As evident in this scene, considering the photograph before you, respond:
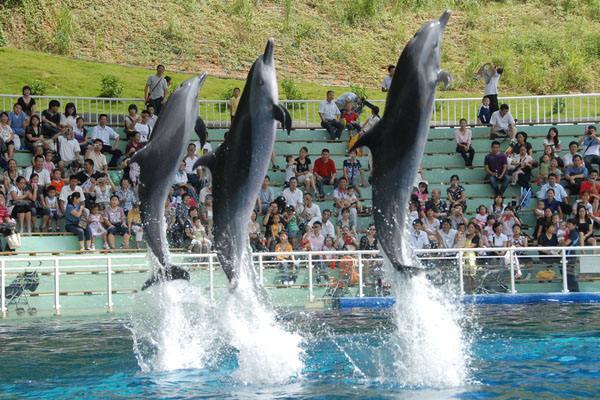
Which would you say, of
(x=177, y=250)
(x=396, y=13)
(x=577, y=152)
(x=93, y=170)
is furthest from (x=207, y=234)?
(x=396, y=13)

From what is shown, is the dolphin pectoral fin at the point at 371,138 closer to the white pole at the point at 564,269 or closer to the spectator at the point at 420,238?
the white pole at the point at 564,269

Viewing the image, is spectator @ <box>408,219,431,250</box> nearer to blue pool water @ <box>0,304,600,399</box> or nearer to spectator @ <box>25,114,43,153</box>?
blue pool water @ <box>0,304,600,399</box>

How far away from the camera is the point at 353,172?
25.2 m

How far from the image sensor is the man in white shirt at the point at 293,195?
23.6m

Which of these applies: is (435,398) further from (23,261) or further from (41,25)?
(41,25)

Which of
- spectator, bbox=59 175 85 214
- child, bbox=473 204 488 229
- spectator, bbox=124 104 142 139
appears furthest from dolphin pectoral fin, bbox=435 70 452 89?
spectator, bbox=124 104 142 139

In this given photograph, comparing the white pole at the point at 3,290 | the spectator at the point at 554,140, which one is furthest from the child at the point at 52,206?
the spectator at the point at 554,140

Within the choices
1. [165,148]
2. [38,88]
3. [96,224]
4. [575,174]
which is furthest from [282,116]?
[38,88]

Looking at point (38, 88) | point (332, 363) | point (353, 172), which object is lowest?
point (332, 363)

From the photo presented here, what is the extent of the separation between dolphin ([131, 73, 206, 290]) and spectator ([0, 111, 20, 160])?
11.8 meters

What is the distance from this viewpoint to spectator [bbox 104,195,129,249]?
21.5m

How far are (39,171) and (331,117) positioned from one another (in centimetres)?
802

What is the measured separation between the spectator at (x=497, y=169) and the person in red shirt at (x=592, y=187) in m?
1.91

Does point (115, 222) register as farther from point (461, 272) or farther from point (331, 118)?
point (331, 118)
